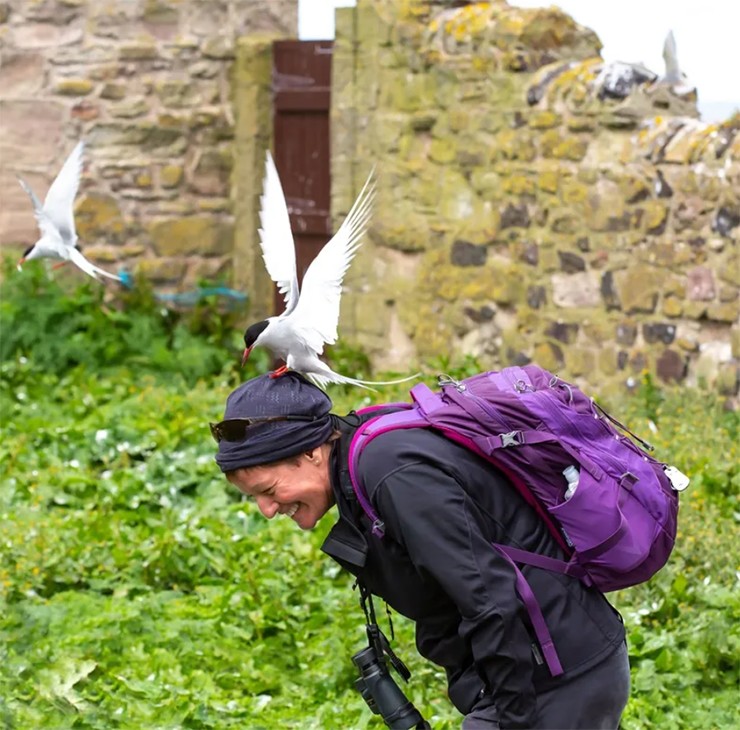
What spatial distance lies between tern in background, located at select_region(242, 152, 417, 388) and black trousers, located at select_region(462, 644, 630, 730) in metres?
1.01

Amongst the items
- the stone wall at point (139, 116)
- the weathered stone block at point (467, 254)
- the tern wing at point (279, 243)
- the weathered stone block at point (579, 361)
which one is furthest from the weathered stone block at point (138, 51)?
the tern wing at point (279, 243)

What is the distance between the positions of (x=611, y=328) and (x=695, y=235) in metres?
0.71

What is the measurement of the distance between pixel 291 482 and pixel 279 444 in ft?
0.31


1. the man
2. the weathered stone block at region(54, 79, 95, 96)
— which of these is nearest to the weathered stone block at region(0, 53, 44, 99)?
the weathered stone block at region(54, 79, 95, 96)

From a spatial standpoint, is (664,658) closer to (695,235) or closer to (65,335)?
(695,235)

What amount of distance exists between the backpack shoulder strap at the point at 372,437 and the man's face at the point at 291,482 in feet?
0.29

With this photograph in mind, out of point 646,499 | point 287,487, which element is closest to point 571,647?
point 646,499

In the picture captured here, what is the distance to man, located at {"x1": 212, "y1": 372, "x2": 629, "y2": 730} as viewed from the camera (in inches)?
99.8

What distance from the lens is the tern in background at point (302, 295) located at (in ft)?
11.5

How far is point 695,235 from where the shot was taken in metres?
6.34

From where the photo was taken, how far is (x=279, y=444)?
2.69m

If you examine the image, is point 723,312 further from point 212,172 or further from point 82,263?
point 212,172

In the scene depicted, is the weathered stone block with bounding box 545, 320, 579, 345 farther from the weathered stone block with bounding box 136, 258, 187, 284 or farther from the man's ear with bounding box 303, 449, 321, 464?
the man's ear with bounding box 303, 449, 321, 464

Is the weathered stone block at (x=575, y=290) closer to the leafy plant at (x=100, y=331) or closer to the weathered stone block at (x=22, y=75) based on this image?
Answer: the leafy plant at (x=100, y=331)
